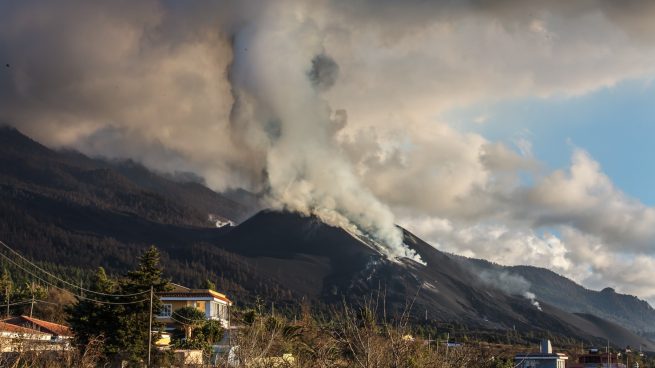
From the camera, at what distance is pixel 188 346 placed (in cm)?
7925

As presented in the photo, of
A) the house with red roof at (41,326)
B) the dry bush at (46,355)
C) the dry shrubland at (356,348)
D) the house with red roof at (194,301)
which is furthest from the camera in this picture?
the house with red roof at (194,301)

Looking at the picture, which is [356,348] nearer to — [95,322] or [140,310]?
[140,310]

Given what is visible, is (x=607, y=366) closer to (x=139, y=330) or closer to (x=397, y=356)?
(x=139, y=330)

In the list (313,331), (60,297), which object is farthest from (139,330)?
(60,297)

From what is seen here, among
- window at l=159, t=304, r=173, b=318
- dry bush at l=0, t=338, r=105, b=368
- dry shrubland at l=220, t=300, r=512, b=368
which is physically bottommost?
dry bush at l=0, t=338, r=105, b=368

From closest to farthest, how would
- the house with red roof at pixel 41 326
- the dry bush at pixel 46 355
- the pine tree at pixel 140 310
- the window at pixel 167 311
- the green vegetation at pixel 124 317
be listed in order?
the dry bush at pixel 46 355, the pine tree at pixel 140 310, the green vegetation at pixel 124 317, the house with red roof at pixel 41 326, the window at pixel 167 311

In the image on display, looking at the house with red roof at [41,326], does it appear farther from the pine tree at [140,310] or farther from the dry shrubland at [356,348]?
the dry shrubland at [356,348]

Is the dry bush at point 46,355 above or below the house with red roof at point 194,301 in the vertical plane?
below

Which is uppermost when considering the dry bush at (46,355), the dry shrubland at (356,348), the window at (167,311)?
the window at (167,311)

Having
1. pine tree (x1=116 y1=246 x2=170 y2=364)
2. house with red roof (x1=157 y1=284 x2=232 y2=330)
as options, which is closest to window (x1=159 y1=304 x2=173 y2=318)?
house with red roof (x1=157 y1=284 x2=232 y2=330)

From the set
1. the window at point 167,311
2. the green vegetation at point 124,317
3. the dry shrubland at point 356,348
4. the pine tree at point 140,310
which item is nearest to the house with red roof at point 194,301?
the window at point 167,311

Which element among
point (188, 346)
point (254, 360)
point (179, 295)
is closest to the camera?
point (254, 360)

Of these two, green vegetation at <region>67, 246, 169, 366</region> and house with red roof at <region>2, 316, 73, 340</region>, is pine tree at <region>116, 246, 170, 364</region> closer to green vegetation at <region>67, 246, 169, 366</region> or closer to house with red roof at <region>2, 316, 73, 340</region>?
green vegetation at <region>67, 246, 169, 366</region>

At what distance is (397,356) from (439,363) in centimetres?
860
